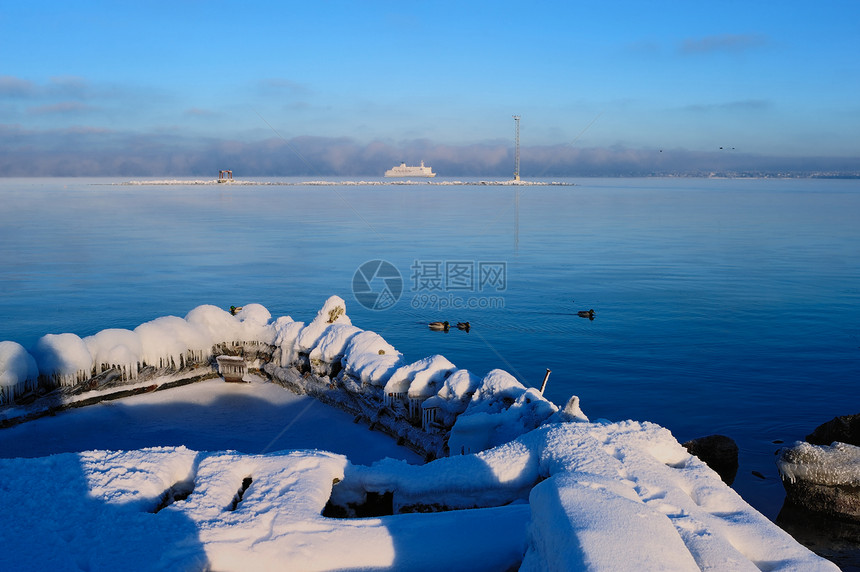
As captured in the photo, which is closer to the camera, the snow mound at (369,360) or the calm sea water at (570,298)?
the snow mound at (369,360)

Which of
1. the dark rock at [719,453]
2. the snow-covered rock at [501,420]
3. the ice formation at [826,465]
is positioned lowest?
the dark rock at [719,453]

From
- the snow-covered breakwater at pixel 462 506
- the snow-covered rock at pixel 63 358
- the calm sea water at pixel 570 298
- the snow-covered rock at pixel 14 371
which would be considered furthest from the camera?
the calm sea water at pixel 570 298

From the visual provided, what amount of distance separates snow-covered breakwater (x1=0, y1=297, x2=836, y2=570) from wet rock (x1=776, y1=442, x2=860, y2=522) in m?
4.41

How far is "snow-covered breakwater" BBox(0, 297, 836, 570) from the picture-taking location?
5.11 metres

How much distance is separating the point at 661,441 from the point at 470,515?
2886 millimetres

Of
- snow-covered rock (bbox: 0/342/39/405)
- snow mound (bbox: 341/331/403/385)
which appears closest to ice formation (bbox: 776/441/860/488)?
snow mound (bbox: 341/331/403/385)

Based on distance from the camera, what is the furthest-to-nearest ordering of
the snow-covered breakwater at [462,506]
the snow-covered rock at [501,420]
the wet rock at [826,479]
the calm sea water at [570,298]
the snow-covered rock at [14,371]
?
the calm sea water at [570,298] → the snow-covered rock at [14,371] → the wet rock at [826,479] → the snow-covered rock at [501,420] → the snow-covered breakwater at [462,506]

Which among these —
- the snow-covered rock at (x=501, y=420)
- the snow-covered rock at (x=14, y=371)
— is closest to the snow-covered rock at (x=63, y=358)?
the snow-covered rock at (x=14, y=371)

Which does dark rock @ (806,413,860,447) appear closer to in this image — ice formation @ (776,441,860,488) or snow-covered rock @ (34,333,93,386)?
ice formation @ (776,441,860,488)

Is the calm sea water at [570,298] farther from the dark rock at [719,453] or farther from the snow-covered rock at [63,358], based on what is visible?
the snow-covered rock at [63,358]

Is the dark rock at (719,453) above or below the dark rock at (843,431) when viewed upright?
below

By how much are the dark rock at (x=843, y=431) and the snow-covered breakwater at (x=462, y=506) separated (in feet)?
21.3

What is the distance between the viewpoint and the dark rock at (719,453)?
12.3 m

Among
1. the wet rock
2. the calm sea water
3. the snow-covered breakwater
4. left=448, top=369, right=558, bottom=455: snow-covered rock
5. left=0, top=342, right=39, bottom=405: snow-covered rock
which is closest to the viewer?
the snow-covered breakwater
